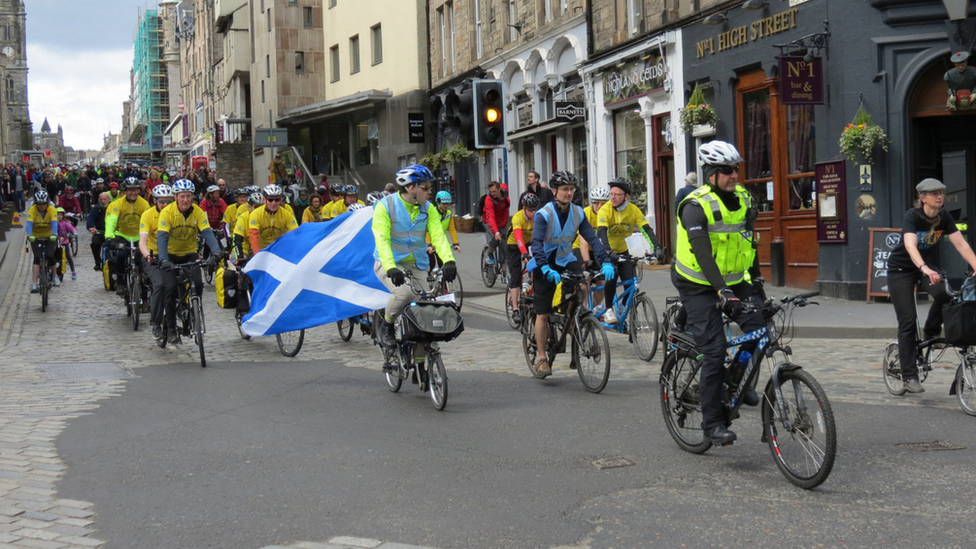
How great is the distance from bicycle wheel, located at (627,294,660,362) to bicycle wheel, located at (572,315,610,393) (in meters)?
1.78

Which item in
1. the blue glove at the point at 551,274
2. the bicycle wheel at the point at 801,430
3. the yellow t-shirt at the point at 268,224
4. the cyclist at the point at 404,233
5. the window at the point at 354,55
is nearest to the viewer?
the bicycle wheel at the point at 801,430

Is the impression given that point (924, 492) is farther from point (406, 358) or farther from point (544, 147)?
point (544, 147)

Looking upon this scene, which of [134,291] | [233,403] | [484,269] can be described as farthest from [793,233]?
[233,403]

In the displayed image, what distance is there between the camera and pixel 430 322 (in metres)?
8.53

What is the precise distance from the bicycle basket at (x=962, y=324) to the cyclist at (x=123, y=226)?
1174 cm

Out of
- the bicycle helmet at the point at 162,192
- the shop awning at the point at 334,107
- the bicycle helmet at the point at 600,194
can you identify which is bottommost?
the bicycle helmet at the point at 600,194

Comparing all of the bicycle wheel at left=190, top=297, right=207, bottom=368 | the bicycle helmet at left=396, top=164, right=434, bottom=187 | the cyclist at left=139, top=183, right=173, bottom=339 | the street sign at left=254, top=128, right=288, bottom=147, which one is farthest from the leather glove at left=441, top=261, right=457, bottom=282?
the street sign at left=254, top=128, right=288, bottom=147

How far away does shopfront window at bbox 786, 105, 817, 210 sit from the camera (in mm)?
16875

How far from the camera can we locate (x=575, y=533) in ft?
16.8

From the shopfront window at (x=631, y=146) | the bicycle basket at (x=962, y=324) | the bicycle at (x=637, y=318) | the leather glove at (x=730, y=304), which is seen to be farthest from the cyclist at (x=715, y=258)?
the shopfront window at (x=631, y=146)

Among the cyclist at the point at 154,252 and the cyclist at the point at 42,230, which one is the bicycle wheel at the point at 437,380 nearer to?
the cyclist at the point at 154,252

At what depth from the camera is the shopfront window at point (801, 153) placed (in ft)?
55.4

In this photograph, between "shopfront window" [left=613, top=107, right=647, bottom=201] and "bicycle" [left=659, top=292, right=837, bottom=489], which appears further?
"shopfront window" [left=613, top=107, right=647, bottom=201]

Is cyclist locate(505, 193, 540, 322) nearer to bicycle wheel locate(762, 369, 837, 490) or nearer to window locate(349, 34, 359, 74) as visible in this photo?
bicycle wheel locate(762, 369, 837, 490)
